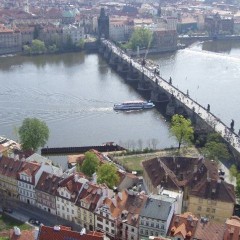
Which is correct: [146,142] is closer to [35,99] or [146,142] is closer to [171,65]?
[35,99]

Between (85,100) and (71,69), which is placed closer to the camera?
(85,100)

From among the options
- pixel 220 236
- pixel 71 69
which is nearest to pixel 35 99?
pixel 71 69

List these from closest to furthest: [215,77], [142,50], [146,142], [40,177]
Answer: [40,177]
[146,142]
[215,77]
[142,50]

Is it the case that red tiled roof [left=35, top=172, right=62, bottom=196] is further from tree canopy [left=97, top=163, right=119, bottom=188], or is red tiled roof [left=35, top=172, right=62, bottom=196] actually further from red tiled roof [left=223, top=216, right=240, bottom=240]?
red tiled roof [left=223, top=216, right=240, bottom=240]

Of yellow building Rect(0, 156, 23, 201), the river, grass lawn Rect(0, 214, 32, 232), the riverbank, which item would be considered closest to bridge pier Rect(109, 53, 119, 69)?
the river

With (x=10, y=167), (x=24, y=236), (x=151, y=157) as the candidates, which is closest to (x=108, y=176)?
(x=10, y=167)

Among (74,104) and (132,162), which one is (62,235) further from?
(74,104)

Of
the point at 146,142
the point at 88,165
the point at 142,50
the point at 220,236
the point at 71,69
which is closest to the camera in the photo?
the point at 220,236
